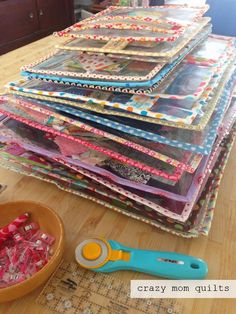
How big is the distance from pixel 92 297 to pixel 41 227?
0.14 m

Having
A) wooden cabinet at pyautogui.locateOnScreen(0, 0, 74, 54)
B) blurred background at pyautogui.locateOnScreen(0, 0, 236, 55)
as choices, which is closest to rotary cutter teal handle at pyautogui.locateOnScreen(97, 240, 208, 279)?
blurred background at pyautogui.locateOnScreen(0, 0, 236, 55)

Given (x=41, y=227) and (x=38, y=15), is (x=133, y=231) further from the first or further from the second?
(x=38, y=15)

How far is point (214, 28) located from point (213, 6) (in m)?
0.07

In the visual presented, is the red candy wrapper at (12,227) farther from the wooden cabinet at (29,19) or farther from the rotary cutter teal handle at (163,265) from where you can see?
the wooden cabinet at (29,19)

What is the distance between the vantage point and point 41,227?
0.50m

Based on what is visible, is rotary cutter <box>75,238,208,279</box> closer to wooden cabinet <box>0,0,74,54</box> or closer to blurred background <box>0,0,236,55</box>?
blurred background <box>0,0,236,55</box>

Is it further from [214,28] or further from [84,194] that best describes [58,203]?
[214,28]

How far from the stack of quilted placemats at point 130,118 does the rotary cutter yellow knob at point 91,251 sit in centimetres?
9

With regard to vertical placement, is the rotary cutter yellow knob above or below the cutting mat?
above

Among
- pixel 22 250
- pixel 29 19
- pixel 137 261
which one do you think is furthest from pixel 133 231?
pixel 29 19

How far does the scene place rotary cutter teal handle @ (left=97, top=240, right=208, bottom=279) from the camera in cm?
44

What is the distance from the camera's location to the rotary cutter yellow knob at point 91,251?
0.46 meters

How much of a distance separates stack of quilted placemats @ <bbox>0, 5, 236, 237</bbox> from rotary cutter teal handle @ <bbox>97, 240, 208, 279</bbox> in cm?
5

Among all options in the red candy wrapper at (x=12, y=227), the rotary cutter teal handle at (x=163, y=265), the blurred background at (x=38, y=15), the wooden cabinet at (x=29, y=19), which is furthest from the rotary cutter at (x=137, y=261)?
the wooden cabinet at (x=29, y=19)
